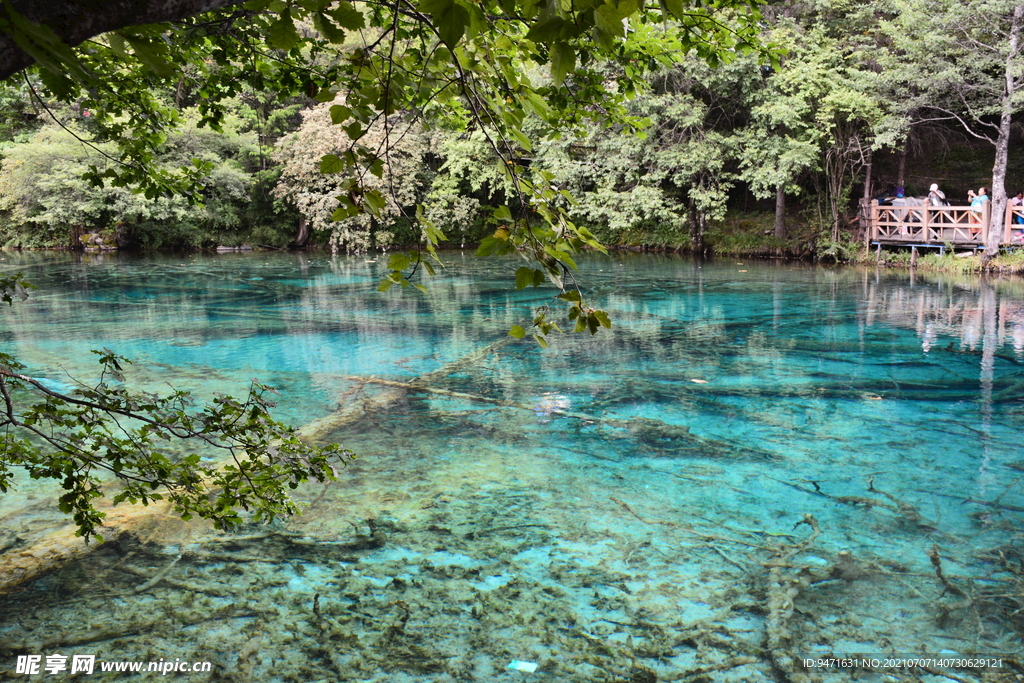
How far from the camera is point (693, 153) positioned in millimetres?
21688

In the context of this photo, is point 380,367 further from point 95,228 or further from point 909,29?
point 95,228

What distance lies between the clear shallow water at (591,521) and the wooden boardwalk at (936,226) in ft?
30.5

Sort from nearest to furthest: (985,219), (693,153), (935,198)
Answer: (985,219) → (935,198) → (693,153)

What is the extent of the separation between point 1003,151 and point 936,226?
8.12 ft

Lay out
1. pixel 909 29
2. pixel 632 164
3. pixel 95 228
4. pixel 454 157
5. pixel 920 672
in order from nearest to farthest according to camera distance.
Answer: pixel 920 672 → pixel 909 29 → pixel 632 164 → pixel 454 157 → pixel 95 228

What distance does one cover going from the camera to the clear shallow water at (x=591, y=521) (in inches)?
153

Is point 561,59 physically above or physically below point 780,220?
below

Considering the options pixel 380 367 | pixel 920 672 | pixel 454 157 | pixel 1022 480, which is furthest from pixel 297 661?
pixel 454 157

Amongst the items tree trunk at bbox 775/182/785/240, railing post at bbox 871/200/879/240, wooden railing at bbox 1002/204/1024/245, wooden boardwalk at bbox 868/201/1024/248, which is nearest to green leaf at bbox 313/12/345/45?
wooden boardwalk at bbox 868/201/1024/248

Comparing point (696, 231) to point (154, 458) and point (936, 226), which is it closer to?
point (936, 226)

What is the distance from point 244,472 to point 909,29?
790 inches

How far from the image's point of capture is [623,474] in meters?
6.05

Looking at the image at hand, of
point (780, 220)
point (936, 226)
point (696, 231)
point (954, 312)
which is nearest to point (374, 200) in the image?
point (954, 312)

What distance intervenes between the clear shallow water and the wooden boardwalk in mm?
9311
